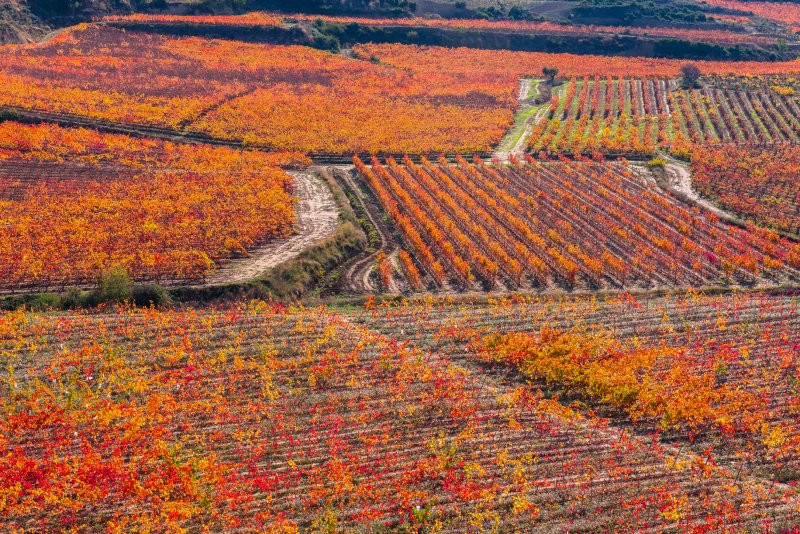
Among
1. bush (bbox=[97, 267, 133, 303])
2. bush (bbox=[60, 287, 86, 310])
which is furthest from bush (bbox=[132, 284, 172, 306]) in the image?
bush (bbox=[60, 287, 86, 310])

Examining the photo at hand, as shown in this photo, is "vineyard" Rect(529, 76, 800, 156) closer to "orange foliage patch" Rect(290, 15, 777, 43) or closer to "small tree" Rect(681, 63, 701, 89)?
"small tree" Rect(681, 63, 701, 89)

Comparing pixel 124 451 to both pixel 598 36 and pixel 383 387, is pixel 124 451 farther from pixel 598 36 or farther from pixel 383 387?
pixel 598 36

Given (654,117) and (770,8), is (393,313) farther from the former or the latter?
(770,8)

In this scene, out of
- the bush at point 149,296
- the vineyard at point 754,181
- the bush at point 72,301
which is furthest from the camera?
the vineyard at point 754,181

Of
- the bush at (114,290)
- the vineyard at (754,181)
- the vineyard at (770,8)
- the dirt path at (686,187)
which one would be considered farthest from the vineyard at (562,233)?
the vineyard at (770,8)

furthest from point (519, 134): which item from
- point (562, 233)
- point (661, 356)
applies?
point (661, 356)

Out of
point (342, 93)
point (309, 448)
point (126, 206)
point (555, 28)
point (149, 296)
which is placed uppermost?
point (555, 28)

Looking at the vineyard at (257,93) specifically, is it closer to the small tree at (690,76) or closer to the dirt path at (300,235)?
the dirt path at (300,235)

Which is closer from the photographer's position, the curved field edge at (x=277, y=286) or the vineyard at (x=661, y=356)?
the vineyard at (x=661, y=356)
